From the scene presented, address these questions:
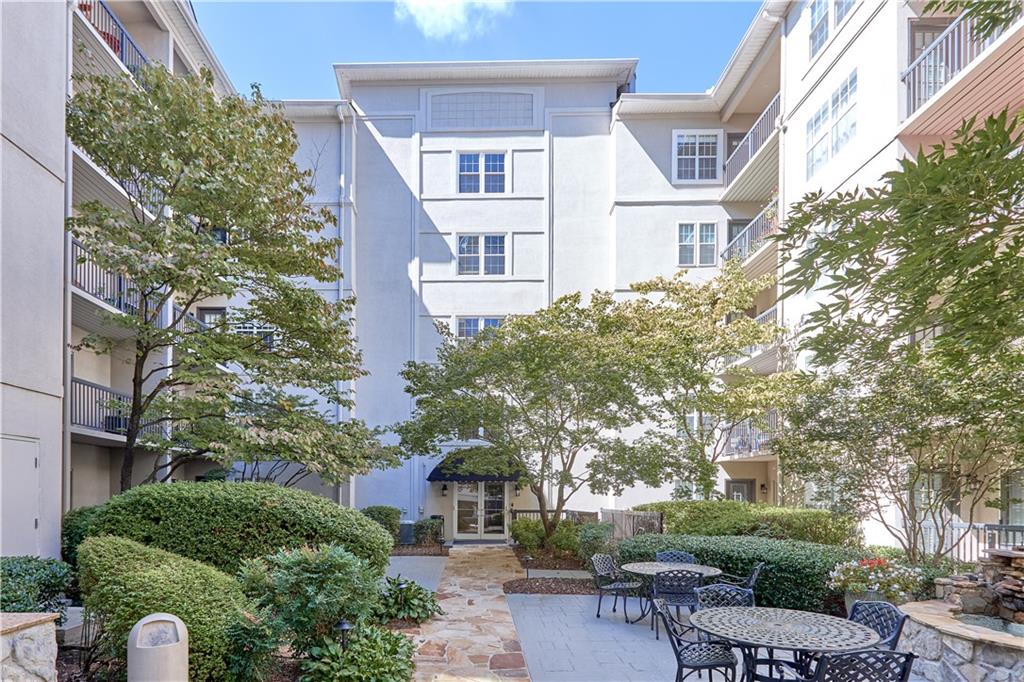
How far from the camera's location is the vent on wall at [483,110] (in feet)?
80.0

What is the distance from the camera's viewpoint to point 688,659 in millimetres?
6473

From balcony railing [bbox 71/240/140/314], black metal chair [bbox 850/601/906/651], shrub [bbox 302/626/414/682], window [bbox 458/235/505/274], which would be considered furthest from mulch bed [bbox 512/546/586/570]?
window [bbox 458/235/505/274]

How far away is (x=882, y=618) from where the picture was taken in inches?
272

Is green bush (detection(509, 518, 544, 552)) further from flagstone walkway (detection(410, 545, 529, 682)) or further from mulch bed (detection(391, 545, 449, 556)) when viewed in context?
flagstone walkway (detection(410, 545, 529, 682))

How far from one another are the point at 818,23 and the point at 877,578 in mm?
14002

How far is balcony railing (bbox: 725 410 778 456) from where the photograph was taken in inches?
695

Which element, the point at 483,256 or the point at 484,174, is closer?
the point at 483,256

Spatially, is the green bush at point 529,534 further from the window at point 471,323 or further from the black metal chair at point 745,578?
the black metal chair at point 745,578

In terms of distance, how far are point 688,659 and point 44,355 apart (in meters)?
9.35

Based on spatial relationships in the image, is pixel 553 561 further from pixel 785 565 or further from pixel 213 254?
pixel 213 254

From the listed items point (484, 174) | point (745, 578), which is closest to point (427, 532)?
point (484, 174)

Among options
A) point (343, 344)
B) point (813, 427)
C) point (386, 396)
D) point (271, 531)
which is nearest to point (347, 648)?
point (271, 531)

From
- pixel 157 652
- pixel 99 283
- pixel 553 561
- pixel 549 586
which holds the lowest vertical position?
pixel 553 561

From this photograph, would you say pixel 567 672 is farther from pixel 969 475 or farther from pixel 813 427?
pixel 969 475
